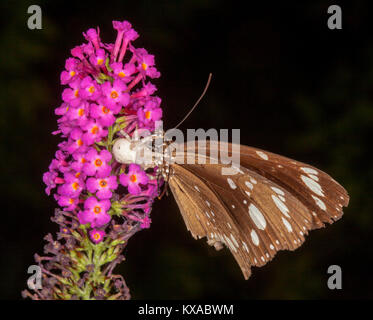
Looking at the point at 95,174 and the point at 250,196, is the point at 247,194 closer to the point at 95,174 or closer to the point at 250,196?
the point at 250,196

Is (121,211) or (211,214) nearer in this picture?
(121,211)

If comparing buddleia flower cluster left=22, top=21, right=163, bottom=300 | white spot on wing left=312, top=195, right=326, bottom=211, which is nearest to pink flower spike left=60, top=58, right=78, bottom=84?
buddleia flower cluster left=22, top=21, right=163, bottom=300

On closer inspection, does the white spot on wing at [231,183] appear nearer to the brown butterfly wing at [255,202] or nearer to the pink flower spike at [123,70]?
the brown butterfly wing at [255,202]

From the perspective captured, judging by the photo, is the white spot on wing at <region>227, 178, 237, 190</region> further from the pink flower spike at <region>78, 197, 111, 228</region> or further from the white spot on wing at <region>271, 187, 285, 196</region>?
the pink flower spike at <region>78, 197, 111, 228</region>

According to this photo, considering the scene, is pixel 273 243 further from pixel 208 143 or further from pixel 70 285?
Answer: pixel 70 285

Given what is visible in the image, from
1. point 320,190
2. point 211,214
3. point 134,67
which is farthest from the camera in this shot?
point 211,214

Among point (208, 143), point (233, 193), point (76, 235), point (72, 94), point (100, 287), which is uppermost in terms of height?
point (72, 94)

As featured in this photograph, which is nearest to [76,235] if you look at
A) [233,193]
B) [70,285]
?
[70,285]

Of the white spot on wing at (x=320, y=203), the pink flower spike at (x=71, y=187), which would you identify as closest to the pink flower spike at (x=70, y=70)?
the pink flower spike at (x=71, y=187)
